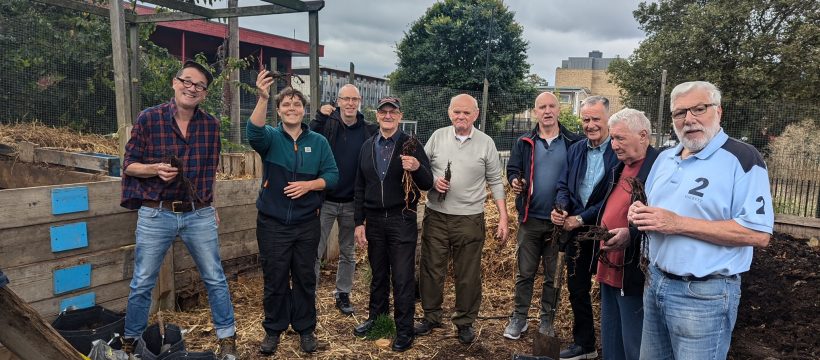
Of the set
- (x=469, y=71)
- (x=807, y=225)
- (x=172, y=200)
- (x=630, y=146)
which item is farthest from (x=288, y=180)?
(x=469, y=71)

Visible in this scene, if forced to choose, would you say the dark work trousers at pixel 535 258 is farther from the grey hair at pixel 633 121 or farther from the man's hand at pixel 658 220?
the man's hand at pixel 658 220

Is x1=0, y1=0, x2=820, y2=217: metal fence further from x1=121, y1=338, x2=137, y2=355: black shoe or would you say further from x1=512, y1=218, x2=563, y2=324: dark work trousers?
x1=512, y1=218, x2=563, y2=324: dark work trousers

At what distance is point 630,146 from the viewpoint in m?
2.90

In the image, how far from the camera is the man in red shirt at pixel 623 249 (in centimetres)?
277

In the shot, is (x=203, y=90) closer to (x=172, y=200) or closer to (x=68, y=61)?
(x=172, y=200)

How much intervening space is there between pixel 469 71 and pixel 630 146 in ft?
63.9

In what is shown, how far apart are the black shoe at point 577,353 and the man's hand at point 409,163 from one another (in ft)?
5.72

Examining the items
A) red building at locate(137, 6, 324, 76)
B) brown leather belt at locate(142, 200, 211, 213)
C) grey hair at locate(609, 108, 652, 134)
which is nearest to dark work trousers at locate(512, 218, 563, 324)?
grey hair at locate(609, 108, 652, 134)

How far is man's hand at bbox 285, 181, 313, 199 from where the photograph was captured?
137 inches

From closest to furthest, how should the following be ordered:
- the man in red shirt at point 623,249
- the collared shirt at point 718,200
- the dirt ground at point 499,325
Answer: the collared shirt at point 718,200 < the man in red shirt at point 623,249 < the dirt ground at point 499,325

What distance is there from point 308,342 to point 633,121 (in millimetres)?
2637

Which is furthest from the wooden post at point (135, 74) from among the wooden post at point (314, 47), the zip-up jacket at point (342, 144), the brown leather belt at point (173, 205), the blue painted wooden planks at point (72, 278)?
the brown leather belt at point (173, 205)

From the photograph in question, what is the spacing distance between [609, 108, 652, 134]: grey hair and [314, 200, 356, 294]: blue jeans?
235cm

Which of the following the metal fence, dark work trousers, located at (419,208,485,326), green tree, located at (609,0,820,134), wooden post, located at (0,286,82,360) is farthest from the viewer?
green tree, located at (609,0,820,134)
